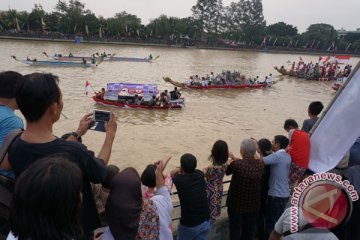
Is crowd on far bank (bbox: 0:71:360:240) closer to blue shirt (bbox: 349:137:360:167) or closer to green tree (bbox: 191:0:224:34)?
blue shirt (bbox: 349:137:360:167)

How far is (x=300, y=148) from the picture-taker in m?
3.51

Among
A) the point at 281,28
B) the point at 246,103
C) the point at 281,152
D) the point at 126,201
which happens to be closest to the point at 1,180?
the point at 126,201

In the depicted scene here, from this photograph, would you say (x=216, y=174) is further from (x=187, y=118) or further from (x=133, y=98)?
(x=133, y=98)

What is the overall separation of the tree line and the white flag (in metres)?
61.0

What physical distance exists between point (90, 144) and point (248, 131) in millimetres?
6562

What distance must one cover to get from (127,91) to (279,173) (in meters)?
12.4

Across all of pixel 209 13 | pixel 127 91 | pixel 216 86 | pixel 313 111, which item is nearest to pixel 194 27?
pixel 209 13

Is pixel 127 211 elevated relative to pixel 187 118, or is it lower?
elevated

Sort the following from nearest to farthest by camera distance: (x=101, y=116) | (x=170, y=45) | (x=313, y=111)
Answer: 1. (x=101, y=116)
2. (x=313, y=111)
3. (x=170, y=45)

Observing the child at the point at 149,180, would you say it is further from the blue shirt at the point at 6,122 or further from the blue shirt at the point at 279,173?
the blue shirt at the point at 279,173

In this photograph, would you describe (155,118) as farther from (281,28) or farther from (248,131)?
(281,28)

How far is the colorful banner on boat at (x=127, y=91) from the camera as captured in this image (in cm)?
1523

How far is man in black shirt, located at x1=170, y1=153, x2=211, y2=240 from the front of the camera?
3.08 metres

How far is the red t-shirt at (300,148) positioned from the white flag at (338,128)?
1.38ft
